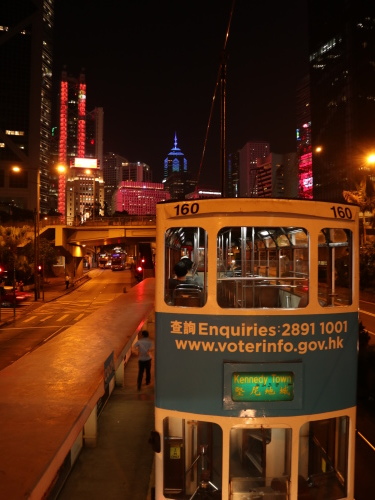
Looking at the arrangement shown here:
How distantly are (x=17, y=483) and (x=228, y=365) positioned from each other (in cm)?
215

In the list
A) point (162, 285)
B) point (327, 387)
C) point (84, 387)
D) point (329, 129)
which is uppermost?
point (329, 129)

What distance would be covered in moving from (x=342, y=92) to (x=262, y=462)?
100158 millimetres

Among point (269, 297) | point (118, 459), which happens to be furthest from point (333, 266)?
point (118, 459)

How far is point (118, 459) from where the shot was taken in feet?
25.3

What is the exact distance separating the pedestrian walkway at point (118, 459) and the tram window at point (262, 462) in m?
2.15

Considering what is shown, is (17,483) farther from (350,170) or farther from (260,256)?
(350,170)

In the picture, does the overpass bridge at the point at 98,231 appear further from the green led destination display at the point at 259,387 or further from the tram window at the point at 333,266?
the green led destination display at the point at 259,387

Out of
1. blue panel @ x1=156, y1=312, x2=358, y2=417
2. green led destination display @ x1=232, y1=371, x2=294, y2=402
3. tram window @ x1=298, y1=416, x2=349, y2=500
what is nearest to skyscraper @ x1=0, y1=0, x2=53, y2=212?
blue panel @ x1=156, y1=312, x2=358, y2=417

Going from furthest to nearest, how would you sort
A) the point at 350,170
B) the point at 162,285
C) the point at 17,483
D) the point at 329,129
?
the point at 329,129 → the point at 350,170 → the point at 162,285 → the point at 17,483

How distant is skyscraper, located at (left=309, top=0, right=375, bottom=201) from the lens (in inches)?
3514

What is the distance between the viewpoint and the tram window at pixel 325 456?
493 cm

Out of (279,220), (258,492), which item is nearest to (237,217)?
(279,220)

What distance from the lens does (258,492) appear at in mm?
4723

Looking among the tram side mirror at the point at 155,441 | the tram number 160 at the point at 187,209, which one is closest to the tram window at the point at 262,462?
the tram side mirror at the point at 155,441
